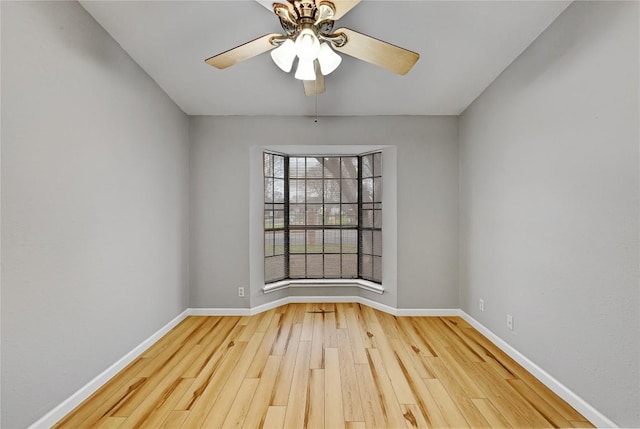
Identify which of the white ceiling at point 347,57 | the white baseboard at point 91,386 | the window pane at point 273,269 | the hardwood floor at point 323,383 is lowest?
the hardwood floor at point 323,383

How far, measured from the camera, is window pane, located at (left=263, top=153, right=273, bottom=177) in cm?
394

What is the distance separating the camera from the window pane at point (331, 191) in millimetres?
4211

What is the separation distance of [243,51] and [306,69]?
1.22 ft

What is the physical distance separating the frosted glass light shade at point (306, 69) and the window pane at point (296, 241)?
8.72 feet

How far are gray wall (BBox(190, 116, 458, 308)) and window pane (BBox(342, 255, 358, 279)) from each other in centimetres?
75

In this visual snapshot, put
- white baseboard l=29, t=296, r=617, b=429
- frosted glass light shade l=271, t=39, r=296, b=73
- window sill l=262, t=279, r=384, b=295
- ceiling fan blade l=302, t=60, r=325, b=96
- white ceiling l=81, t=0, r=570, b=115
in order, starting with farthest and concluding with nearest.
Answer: window sill l=262, t=279, r=384, b=295, white ceiling l=81, t=0, r=570, b=115, ceiling fan blade l=302, t=60, r=325, b=96, white baseboard l=29, t=296, r=617, b=429, frosted glass light shade l=271, t=39, r=296, b=73

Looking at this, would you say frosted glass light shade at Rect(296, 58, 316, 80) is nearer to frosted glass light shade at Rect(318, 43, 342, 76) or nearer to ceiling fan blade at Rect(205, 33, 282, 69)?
frosted glass light shade at Rect(318, 43, 342, 76)

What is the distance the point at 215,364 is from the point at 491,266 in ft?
8.59

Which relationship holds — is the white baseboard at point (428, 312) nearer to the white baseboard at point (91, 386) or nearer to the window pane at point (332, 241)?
the window pane at point (332, 241)

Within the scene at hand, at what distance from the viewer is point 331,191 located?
422cm

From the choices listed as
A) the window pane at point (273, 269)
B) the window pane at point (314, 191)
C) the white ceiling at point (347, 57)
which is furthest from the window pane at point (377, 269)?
the white ceiling at point (347, 57)

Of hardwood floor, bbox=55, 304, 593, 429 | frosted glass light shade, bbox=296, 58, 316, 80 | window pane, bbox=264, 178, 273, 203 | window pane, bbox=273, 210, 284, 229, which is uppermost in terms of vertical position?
frosted glass light shade, bbox=296, 58, 316, 80

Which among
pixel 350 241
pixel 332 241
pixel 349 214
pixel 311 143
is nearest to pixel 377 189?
pixel 349 214

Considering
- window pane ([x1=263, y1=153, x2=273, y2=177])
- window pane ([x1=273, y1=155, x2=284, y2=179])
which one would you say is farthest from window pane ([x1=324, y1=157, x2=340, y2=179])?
window pane ([x1=263, y1=153, x2=273, y2=177])
